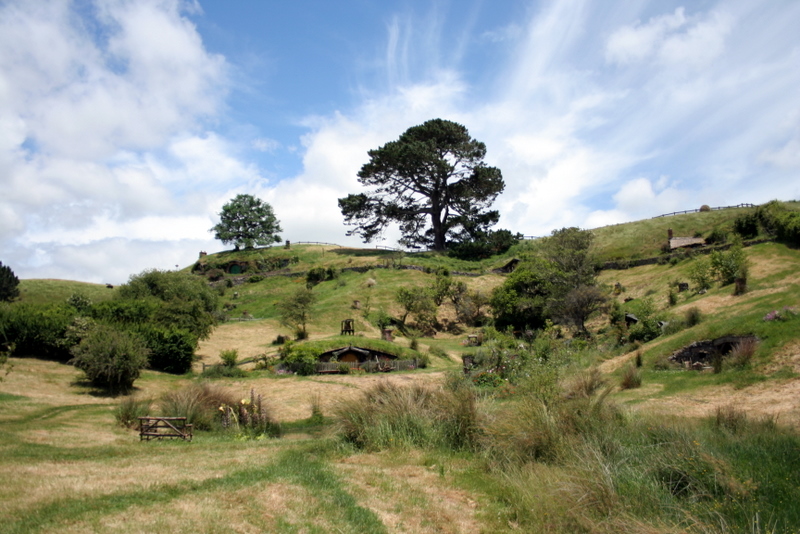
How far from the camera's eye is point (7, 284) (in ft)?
177

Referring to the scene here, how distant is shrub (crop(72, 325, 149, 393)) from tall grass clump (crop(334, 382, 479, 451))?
18.8m

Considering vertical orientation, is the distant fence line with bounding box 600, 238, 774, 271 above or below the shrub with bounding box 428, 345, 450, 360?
above

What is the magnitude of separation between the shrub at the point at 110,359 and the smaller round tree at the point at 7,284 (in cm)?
3662

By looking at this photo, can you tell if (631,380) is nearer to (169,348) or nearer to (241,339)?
(169,348)

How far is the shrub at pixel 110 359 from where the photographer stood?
24828 mm

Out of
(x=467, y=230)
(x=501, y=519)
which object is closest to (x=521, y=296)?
(x=467, y=230)

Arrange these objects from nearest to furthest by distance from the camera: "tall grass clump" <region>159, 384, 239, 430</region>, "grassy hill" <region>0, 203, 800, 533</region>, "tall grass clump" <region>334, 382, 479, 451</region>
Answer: "grassy hill" <region>0, 203, 800, 533</region>
"tall grass clump" <region>334, 382, 479, 451</region>
"tall grass clump" <region>159, 384, 239, 430</region>

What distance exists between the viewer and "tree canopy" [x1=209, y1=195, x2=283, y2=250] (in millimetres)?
94688

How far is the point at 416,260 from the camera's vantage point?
2842 inches

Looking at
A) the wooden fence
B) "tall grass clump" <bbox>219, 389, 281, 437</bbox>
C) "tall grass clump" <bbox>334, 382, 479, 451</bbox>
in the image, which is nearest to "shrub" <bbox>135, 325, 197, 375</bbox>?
the wooden fence

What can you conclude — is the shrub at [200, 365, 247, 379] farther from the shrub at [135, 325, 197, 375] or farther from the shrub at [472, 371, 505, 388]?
the shrub at [472, 371, 505, 388]

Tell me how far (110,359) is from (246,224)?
7427 cm

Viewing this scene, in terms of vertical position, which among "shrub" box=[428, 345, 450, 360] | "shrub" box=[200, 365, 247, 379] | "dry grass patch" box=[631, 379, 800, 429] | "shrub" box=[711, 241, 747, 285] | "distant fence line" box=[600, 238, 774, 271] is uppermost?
"distant fence line" box=[600, 238, 774, 271]

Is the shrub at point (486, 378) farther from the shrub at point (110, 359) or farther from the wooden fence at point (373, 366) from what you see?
the wooden fence at point (373, 366)
